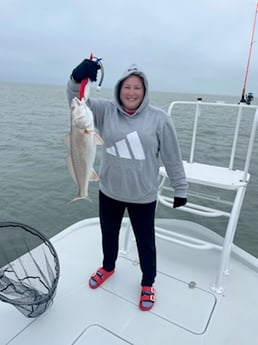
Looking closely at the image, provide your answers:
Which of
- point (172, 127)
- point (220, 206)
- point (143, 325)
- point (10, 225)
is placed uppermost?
point (172, 127)

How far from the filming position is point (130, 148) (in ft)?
7.01

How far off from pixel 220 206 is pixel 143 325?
4.76m

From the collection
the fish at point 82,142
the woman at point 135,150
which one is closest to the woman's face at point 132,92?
the woman at point 135,150

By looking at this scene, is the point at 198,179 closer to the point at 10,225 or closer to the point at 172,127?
the point at 172,127

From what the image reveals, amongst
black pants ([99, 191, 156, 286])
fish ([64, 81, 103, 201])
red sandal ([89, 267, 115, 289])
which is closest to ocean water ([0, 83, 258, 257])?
fish ([64, 81, 103, 201])

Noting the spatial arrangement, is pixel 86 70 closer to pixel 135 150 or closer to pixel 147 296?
pixel 135 150

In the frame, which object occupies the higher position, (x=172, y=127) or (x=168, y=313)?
(x=172, y=127)

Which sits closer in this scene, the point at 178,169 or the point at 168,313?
the point at 178,169

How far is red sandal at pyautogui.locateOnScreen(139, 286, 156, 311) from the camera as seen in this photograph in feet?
8.10

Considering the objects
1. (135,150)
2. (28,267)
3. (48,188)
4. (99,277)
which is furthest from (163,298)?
(48,188)

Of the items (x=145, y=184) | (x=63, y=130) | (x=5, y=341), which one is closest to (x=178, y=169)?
(x=145, y=184)

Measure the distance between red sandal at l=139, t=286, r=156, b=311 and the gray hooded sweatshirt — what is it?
0.85 metres

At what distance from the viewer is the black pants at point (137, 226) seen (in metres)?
2.37

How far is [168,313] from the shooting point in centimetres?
246
